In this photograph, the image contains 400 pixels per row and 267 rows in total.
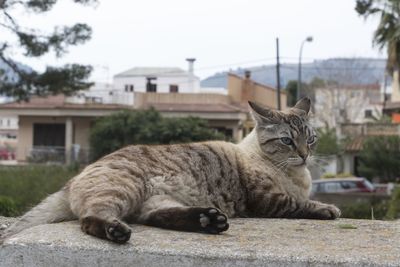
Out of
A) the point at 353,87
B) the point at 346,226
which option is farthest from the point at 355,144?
the point at 346,226

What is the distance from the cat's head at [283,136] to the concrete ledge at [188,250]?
4.08 feet

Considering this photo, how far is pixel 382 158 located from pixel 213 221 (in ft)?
122

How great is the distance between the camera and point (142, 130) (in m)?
36.2

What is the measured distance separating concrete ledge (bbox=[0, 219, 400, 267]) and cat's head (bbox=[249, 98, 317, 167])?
1.24 meters

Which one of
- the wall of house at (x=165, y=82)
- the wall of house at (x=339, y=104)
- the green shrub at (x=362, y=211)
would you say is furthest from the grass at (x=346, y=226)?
the wall of house at (x=339, y=104)

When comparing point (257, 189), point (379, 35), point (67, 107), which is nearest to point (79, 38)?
point (379, 35)

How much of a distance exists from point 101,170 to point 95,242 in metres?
0.79

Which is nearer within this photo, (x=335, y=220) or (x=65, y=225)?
(x=65, y=225)

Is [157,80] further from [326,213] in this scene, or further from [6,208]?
[326,213]

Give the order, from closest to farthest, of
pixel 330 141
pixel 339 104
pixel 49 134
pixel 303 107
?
pixel 303 107 < pixel 330 141 < pixel 49 134 < pixel 339 104

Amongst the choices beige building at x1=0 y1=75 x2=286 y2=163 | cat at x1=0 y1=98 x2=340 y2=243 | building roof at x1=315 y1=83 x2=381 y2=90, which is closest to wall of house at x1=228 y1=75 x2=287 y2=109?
beige building at x1=0 y1=75 x2=286 y2=163

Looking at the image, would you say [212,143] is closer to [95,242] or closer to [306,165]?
[306,165]

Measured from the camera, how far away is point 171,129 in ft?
115

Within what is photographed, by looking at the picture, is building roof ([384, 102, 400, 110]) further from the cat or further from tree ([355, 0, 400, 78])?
the cat
